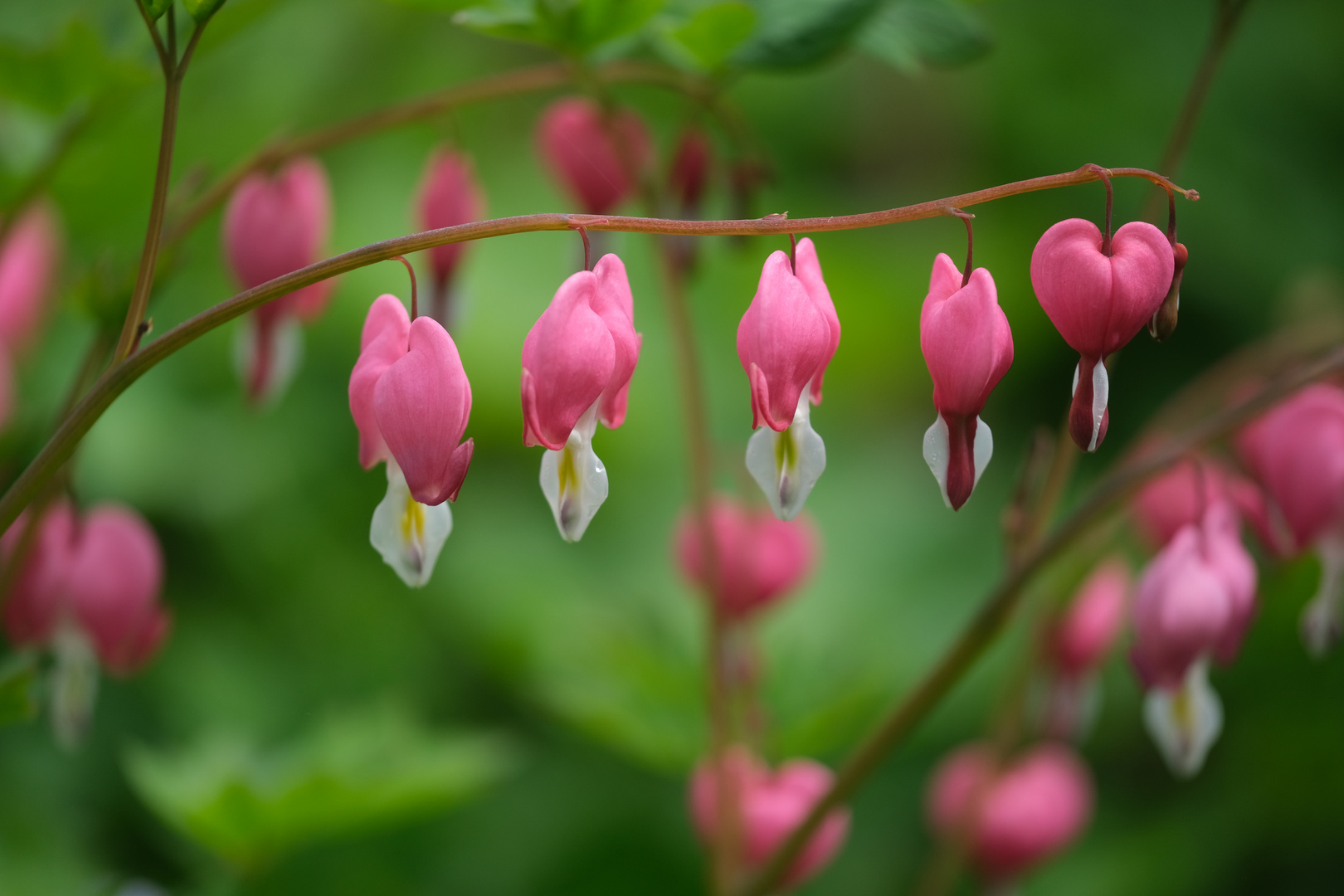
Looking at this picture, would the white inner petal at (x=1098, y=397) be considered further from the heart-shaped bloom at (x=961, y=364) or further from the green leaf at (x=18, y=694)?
the green leaf at (x=18, y=694)

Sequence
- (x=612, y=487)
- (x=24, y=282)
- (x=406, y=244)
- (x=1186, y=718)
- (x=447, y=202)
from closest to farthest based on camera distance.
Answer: (x=406, y=244) < (x=1186, y=718) < (x=447, y=202) < (x=24, y=282) < (x=612, y=487)

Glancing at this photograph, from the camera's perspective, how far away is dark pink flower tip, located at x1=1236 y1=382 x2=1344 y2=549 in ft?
2.62

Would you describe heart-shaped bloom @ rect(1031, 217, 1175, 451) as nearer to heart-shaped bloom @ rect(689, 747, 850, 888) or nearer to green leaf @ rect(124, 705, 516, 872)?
heart-shaped bloom @ rect(689, 747, 850, 888)

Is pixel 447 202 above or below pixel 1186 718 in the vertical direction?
above

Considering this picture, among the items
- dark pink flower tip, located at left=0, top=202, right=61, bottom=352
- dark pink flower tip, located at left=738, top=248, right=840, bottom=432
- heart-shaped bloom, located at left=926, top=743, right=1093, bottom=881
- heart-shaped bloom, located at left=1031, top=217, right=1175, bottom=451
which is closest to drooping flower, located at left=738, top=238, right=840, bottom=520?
dark pink flower tip, located at left=738, top=248, right=840, bottom=432

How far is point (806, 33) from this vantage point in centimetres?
77

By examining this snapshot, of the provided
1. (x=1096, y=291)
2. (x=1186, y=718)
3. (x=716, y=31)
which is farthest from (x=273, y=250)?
(x=1186, y=718)

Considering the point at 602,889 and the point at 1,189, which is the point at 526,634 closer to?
the point at 602,889

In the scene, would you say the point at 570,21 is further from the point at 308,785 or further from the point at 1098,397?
the point at 308,785

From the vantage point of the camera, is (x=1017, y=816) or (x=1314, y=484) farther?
(x=1017, y=816)

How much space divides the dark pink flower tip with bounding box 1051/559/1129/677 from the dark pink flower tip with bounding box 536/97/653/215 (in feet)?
1.75

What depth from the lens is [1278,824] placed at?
1.69 meters

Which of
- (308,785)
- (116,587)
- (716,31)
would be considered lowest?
(308,785)

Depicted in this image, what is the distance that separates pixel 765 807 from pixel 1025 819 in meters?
0.25
